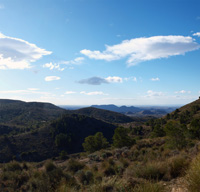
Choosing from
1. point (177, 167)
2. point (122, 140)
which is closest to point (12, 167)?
point (177, 167)

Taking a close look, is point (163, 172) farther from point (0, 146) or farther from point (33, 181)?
point (0, 146)

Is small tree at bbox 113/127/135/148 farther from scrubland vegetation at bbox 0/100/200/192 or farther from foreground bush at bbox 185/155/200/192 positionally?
foreground bush at bbox 185/155/200/192

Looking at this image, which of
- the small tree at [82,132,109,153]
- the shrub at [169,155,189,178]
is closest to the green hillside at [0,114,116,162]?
the small tree at [82,132,109,153]

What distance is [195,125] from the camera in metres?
21.4

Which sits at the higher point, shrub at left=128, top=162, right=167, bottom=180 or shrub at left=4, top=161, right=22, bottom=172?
shrub at left=128, top=162, right=167, bottom=180

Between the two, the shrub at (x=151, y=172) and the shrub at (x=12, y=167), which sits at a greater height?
the shrub at (x=151, y=172)

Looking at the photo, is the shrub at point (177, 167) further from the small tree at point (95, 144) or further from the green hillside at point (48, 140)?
the green hillside at point (48, 140)

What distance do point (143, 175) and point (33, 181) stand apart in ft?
15.9

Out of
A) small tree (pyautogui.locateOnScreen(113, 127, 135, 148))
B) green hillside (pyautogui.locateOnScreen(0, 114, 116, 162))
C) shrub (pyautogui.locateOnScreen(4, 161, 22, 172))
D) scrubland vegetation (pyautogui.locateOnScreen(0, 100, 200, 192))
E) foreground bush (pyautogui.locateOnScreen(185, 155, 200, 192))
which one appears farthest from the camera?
green hillside (pyautogui.locateOnScreen(0, 114, 116, 162))

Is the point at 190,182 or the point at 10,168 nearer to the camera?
the point at 190,182

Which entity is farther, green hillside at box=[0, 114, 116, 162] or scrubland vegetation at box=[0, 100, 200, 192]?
green hillside at box=[0, 114, 116, 162]

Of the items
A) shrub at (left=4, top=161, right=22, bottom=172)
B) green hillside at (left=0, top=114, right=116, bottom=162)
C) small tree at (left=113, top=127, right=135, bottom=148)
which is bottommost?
green hillside at (left=0, top=114, right=116, bottom=162)

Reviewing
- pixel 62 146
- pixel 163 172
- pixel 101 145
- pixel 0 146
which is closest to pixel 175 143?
pixel 163 172

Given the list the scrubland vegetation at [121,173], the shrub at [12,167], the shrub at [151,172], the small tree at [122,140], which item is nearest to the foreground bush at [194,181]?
the scrubland vegetation at [121,173]
